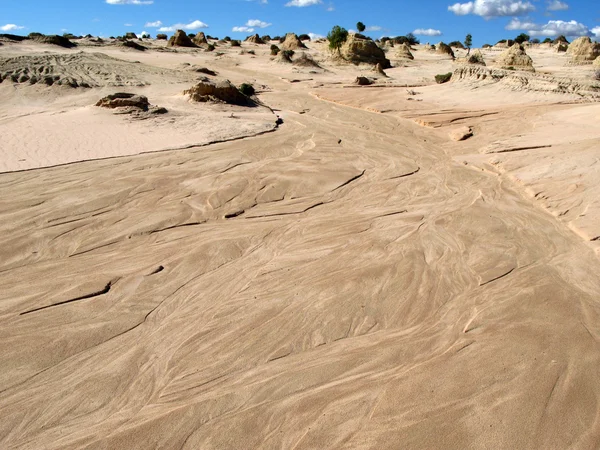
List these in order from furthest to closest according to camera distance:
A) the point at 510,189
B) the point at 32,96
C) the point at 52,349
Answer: the point at 32,96 < the point at 510,189 < the point at 52,349

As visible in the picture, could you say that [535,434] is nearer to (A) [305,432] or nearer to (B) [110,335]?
(A) [305,432]

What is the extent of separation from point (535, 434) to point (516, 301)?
1.84 meters

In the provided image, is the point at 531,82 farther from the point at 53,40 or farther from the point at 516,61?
the point at 53,40

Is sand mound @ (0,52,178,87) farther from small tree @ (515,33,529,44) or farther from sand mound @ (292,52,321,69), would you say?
small tree @ (515,33,529,44)

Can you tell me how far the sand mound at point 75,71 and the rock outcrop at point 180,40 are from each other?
17.9m

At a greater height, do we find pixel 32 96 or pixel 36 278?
pixel 32 96

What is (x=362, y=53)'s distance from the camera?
1195 inches

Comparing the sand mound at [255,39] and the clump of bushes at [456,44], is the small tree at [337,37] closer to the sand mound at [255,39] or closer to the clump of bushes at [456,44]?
the sand mound at [255,39]

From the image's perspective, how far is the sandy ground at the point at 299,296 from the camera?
3539mm

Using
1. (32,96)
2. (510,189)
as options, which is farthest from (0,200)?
(32,96)

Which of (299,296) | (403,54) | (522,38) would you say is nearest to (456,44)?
(522,38)

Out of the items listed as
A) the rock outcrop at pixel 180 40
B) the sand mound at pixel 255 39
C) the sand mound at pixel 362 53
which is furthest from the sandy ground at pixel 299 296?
the sand mound at pixel 255 39

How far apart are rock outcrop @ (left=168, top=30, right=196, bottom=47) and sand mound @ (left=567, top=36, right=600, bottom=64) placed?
28932 mm

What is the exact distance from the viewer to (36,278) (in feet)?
17.3
